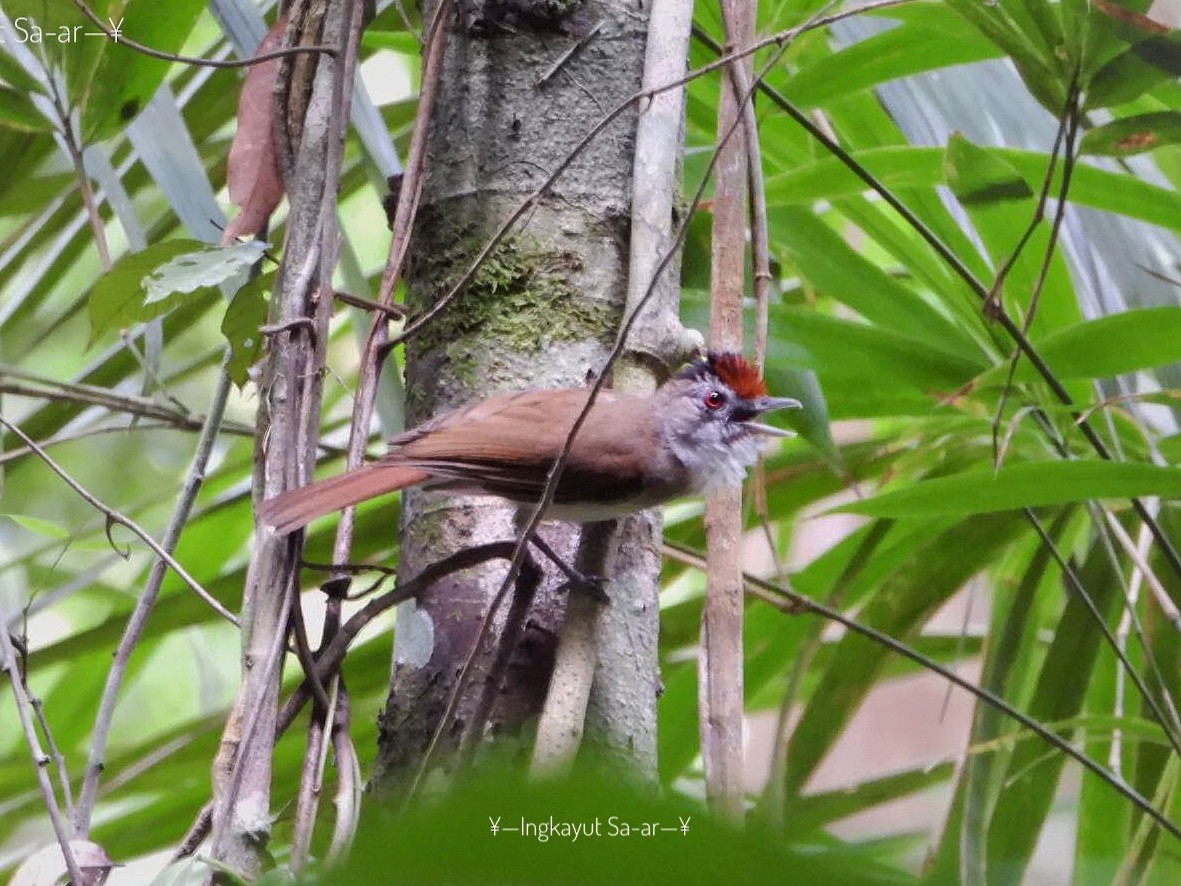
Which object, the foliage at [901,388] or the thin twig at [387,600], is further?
the foliage at [901,388]

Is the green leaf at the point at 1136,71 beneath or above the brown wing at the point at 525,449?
above

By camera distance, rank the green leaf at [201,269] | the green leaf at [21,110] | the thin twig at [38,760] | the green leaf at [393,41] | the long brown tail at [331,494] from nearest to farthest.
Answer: the thin twig at [38,760] → the long brown tail at [331,494] → the green leaf at [201,269] → the green leaf at [21,110] → the green leaf at [393,41]

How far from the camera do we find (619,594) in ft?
4.83

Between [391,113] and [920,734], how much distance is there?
15.6 ft

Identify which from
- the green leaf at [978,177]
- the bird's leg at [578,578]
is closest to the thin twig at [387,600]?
the bird's leg at [578,578]

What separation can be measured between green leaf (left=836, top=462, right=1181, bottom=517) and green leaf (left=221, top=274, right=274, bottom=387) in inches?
36.3

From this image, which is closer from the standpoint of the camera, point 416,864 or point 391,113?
point 416,864

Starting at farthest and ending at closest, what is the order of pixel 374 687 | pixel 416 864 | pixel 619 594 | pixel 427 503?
pixel 374 687 < pixel 427 503 < pixel 619 594 < pixel 416 864


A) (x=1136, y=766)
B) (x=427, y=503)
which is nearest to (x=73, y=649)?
(x=427, y=503)

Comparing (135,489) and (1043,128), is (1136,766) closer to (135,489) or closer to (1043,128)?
(1043,128)

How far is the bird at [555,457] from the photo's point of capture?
1.50 meters

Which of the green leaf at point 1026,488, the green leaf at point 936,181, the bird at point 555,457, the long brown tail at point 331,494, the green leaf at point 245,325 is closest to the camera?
the long brown tail at point 331,494

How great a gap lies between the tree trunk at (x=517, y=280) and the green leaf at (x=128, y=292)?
15.5 inches

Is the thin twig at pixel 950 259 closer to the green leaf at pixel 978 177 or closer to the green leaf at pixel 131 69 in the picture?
the green leaf at pixel 978 177
